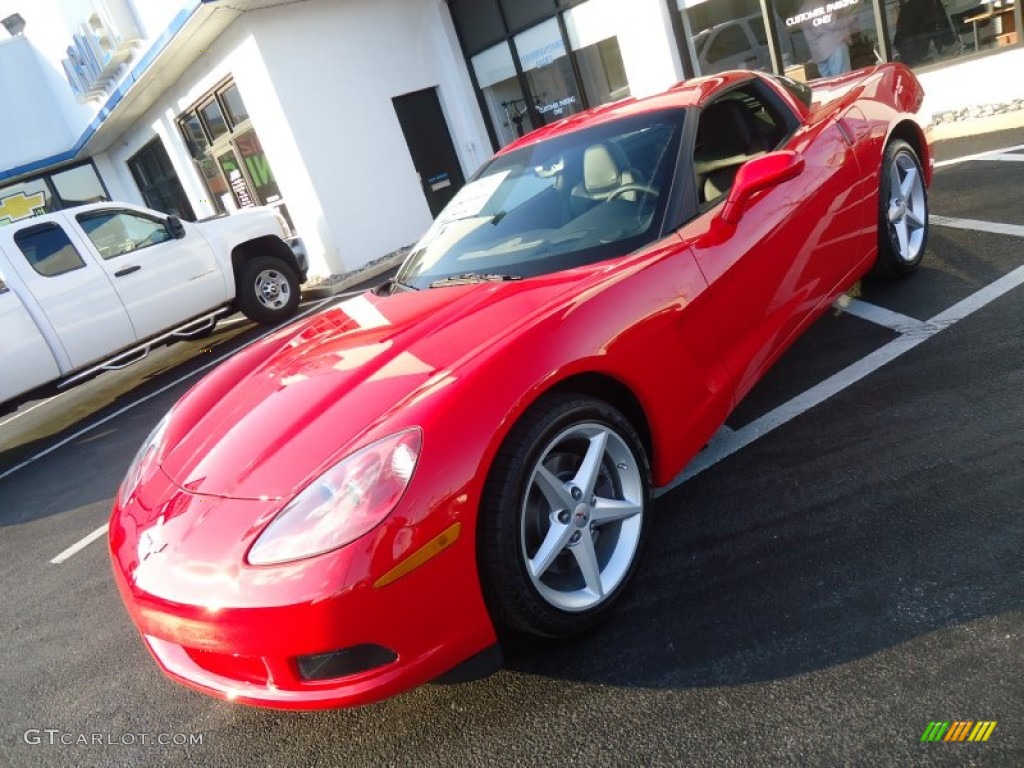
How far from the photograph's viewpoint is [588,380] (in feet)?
7.69

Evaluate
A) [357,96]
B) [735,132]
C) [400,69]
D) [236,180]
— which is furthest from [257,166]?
[735,132]

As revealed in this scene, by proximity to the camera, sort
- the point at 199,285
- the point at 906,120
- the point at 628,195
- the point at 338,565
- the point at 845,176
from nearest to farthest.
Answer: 1. the point at 338,565
2. the point at 628,195
3. the point at 845,176
4. the point at 906,120
5. the point at 199,285

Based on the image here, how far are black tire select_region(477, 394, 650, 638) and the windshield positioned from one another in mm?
727

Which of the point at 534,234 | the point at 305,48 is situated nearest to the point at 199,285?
the point at 305,48

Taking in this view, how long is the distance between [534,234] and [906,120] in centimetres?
258

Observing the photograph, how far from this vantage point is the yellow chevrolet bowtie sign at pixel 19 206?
17406mm

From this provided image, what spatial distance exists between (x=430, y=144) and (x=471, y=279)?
10.3 m

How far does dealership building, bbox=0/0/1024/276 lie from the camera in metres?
8.79

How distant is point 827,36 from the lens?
30.0 feet

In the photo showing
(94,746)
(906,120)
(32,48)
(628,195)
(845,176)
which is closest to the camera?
(94,746)

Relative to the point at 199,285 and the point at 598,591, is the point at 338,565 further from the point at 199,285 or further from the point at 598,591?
the point at 199,285

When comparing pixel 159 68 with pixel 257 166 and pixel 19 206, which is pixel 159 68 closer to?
pixel 257 166

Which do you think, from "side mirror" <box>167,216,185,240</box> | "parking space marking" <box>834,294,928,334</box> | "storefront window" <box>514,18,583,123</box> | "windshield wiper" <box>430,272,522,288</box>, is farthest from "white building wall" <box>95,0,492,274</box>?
"windshield wiper" <box>430,272,522,288</box>

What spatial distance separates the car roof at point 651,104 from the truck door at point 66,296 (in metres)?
5.32
